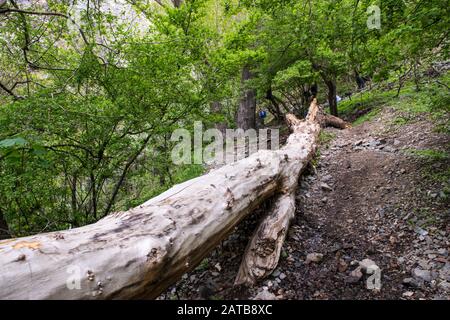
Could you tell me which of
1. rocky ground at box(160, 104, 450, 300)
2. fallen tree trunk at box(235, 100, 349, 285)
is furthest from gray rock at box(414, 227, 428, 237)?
fallen tree trunk at box(235, 100, 349, 285)

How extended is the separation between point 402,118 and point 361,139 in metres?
1.09

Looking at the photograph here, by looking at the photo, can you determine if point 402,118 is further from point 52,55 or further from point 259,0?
point 52,55

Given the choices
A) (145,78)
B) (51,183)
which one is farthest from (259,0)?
(51,183)

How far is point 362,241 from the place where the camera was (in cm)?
285

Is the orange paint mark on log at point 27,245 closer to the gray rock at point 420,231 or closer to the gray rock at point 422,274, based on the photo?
the gray rock at point 422,274

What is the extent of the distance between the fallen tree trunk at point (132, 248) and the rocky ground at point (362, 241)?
2.32 feet

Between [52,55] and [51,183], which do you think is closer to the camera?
[51,183]

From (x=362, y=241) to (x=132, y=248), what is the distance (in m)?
2.43

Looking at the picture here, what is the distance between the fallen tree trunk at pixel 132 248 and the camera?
1.27m

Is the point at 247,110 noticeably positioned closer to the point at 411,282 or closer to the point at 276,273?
the point at 276,273

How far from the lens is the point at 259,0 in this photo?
4.10 meters

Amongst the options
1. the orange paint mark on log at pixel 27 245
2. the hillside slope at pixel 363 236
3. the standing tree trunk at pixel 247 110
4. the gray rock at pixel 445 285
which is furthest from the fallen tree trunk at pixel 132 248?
the standing tree trunk at pixel 247 110

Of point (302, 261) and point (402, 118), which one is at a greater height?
point (402, 118)

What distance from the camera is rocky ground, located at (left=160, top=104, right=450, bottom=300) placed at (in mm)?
2283
